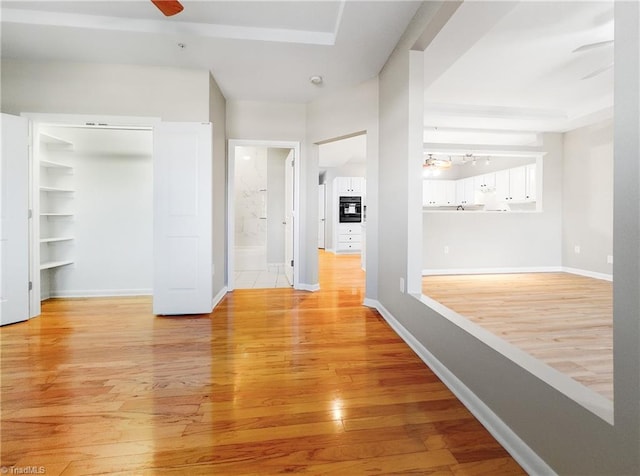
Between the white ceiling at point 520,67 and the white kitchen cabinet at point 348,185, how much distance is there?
12.2 feet

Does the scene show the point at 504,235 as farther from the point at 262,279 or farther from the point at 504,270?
the point at 262,279

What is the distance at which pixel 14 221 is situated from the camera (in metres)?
2.80

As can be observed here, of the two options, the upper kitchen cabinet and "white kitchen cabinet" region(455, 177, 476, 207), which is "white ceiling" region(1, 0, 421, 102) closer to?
the upper kitchen cabinet

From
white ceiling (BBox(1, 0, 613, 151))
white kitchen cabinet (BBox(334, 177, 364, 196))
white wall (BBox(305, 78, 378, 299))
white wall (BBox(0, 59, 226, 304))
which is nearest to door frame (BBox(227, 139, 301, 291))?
white wall (BBox(305, 78, 378, 299))

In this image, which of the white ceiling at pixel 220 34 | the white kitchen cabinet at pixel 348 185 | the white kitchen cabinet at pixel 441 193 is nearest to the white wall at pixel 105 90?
the white ceiling at pixel 220 34

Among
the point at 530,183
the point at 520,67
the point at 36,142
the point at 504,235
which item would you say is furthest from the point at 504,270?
the point at 36,142

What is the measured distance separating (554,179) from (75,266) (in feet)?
25.1

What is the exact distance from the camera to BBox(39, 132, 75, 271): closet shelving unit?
11.3 ft

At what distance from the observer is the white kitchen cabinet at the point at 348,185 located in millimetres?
8703

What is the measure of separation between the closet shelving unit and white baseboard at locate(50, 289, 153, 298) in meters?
0.35

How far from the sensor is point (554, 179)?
209 inches

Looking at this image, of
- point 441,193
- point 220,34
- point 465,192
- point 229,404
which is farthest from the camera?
point 441,193

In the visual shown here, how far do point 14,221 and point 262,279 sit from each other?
292 centimetres

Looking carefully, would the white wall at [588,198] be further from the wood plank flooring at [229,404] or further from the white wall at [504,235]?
the wood plank flooring at [229,404]
